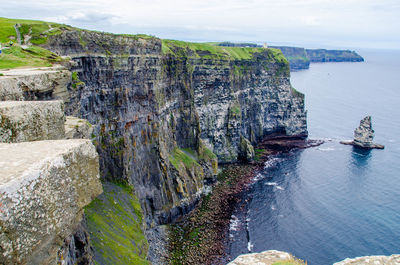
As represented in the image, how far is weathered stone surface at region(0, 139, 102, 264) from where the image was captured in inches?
284

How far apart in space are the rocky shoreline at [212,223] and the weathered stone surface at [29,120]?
38834 mm

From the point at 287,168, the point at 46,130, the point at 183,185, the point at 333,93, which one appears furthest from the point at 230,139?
the point at 333,93

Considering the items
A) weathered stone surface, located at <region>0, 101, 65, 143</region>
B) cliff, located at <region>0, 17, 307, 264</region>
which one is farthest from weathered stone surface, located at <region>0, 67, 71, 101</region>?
weathered stone surface, located at <region>0, 101, 65, 143</region>

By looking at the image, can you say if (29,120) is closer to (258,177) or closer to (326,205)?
(326,205)

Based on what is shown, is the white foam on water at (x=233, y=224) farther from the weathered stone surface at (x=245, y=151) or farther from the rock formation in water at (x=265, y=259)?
the rock formation in water at (x=265, y=259)

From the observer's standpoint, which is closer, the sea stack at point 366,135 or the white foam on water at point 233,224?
the white foam on water at point 233,224

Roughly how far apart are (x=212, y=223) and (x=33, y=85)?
146ft

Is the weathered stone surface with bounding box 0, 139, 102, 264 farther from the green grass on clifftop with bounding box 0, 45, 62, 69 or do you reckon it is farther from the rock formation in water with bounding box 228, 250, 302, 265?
the green grass on clifftop with bounding box 0, 45, 62, 69

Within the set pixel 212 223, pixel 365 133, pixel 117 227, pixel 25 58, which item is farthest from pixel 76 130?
pixel 365 133

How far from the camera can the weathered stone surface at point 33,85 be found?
17.0 m

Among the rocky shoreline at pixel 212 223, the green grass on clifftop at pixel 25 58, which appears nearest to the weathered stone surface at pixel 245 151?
the rocky shoreline at pixel 212 223

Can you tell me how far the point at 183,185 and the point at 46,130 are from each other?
47476 millimetres

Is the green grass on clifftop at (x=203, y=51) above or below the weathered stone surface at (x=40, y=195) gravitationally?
above

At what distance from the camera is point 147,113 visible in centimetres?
5328
